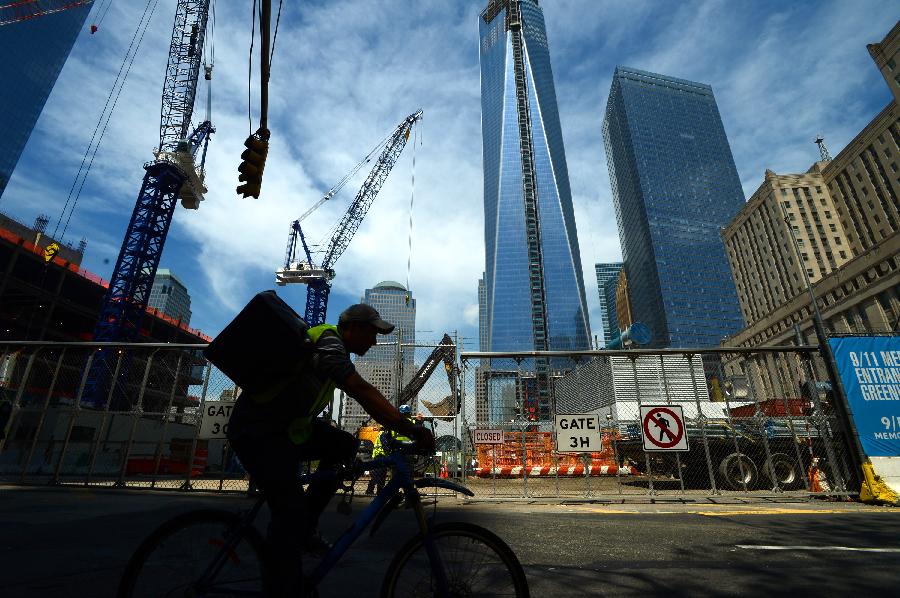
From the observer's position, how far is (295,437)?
93.6 inches

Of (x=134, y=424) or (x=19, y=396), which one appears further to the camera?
(x=19, y=396)

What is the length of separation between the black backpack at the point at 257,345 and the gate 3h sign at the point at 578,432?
9.24 meters

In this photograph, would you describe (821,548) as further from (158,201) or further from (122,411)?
(158,201)

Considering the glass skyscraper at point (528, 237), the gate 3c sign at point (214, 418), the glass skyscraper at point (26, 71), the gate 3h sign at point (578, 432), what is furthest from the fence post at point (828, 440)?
the glass skyscraper at point (528, 237)

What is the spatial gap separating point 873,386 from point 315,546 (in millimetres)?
13433

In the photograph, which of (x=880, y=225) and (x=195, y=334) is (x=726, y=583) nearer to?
(x=195, y=334)

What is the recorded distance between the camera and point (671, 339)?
153 m

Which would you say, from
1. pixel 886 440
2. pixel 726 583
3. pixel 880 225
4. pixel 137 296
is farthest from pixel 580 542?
pixel 880 225

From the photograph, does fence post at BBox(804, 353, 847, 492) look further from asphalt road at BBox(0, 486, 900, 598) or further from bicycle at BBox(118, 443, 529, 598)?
bicycle at BBox(118, 443, 529, 598)

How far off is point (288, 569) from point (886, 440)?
13334 millimetres

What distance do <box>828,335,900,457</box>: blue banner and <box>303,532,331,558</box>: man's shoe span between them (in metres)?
12.8

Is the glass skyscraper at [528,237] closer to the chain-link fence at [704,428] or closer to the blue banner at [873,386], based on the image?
the chain-link fence at [704,428]

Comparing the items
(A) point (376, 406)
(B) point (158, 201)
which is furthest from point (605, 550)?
(B) point (158, 201)

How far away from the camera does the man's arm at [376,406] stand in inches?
89.3
